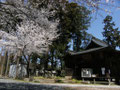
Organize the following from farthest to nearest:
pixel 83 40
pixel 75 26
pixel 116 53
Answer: pixel 83 40
pixel 75 26
pixel 116 53

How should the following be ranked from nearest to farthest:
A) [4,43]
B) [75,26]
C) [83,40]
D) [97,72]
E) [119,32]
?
[97,72], [4,43], [75,26], [83,40], [119,32]

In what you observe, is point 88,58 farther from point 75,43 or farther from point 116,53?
point 75,43

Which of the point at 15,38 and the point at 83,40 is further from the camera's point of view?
the point at 83,40

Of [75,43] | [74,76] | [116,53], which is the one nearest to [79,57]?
[74,76]

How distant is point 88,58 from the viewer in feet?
47.2

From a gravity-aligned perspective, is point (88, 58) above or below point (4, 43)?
below

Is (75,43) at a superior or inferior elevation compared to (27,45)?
superior

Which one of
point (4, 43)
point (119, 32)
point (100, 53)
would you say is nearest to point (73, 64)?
point (100, 53)

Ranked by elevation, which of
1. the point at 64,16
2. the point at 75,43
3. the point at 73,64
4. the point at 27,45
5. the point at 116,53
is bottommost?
the point at 73,64

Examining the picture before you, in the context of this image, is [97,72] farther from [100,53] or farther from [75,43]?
[75,43]

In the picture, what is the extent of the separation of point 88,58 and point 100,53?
5.49 ft

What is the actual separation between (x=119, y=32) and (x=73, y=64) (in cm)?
2113

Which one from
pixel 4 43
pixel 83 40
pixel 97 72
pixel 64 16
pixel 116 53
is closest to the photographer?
pixel 116 53

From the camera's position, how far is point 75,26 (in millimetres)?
20734
